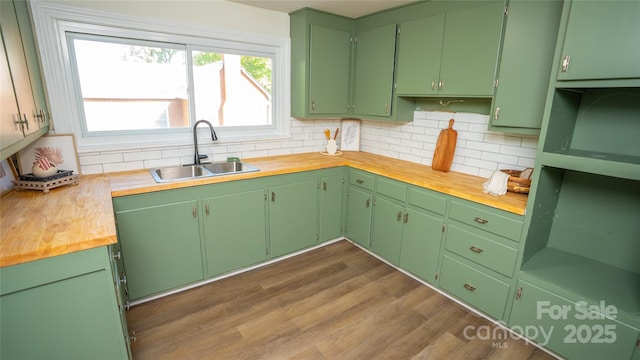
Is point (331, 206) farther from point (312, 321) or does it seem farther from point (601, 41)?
point (601, 41)

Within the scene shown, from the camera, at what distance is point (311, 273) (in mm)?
2807

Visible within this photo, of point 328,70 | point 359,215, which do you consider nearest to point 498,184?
point 359,215

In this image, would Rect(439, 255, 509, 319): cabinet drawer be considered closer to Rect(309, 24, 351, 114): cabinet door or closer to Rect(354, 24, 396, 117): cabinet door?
Rect(354, 24, 396, 117): cabinet door

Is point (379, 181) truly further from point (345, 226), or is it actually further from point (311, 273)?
point (311, 273)

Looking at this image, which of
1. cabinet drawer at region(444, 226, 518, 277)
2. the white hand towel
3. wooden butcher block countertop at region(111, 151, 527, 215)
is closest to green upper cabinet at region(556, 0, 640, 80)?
the white hand towel

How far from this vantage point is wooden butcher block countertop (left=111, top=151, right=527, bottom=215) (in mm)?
2121

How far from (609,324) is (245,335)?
6.92 ft

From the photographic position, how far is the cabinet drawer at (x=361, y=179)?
2988mm

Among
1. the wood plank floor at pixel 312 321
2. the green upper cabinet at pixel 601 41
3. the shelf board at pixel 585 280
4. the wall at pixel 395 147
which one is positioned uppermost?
the green upper cabinet at pixel 601 41

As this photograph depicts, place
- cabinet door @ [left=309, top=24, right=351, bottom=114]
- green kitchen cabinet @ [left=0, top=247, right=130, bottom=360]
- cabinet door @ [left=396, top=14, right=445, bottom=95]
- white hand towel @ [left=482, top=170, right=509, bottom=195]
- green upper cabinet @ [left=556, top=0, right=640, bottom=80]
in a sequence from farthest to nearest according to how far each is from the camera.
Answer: cabinet door @ [left=309, top=24, right=351, bottom=114]
cabinet door @ [left=396, top=14, right=445, bottom=95]
white hand towel @ [left=482, top=170, right=509, bottom=195]
green upper cabinet @ [left=556, top=0, right=640, bottom=80]
green kitchen cabinet @ [left=0, top=247, right=130, bottom=360]

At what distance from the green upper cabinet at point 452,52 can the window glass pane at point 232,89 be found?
1359 mm

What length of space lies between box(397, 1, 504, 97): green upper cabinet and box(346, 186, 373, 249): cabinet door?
1050 millimetres

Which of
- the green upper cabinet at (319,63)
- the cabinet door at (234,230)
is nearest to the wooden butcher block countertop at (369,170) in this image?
the cabinet door at (234,230)

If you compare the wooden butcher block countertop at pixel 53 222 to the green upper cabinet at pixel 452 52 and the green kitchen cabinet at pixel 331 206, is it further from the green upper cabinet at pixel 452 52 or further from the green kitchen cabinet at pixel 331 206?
the green upper cabinet at pixel 452 52
